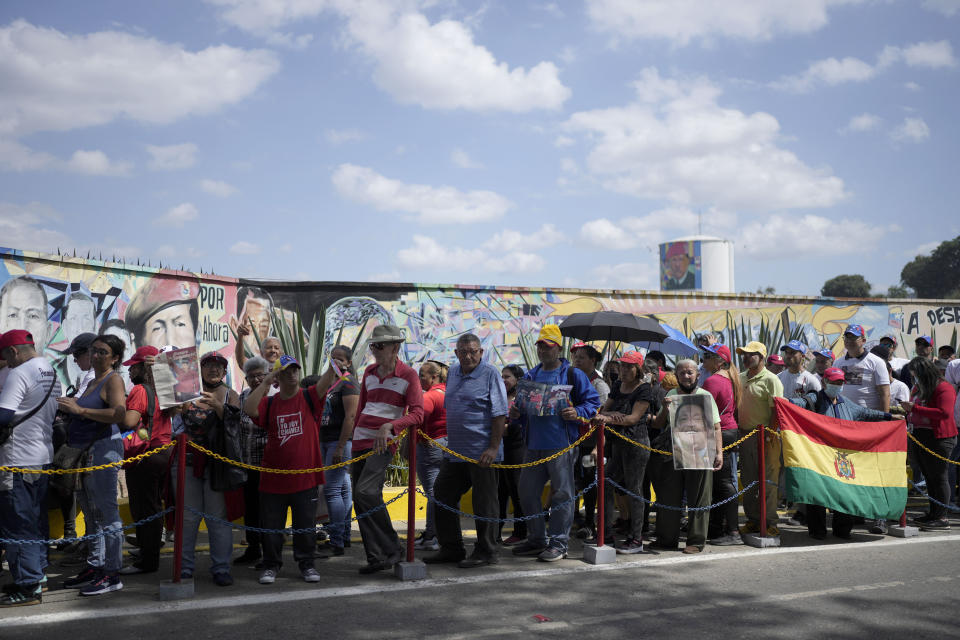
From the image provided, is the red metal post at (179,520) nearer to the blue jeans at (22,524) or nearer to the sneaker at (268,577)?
the sneaker at (268,577)

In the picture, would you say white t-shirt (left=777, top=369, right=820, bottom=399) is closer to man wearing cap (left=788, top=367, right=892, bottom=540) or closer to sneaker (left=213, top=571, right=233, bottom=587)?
man wearing cap (left=788, top=367, right=892, bottom=540)

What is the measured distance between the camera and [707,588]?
253 inches

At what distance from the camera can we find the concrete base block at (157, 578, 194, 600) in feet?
19.5

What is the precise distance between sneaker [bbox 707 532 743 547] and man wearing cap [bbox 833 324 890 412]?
2457 mm

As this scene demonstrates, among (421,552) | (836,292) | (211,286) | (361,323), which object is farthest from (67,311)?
(836,292)

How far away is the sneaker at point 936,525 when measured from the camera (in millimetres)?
9219

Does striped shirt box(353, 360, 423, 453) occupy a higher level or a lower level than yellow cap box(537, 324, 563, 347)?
lower

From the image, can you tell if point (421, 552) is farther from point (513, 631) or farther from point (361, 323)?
point (361, 323)

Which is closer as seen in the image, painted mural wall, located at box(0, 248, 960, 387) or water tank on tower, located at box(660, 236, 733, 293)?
painted mural wall, located at box(0, 248, 960, 387)

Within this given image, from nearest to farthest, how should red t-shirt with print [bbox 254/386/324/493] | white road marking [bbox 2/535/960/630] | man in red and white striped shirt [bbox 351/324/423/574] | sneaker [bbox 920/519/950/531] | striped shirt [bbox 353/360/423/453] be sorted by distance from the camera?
white road marking [bbox 2/535/960/630], red t-shirt with print [bbox 254/386/324/493], man in red and white striped shirt [bbox 351/324/423/574], striped shirt [bbox 353/360/423/453], sneaker [bbox 920/519/950/531]

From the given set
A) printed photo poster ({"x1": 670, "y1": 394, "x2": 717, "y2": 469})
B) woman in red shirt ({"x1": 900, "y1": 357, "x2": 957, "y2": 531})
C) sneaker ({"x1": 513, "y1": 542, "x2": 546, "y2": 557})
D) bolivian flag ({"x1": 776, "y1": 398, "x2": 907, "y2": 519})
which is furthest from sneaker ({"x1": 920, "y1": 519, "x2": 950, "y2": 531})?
sneaker ({"x1": 513, "y1": 542, "x2": 546, "y2": 557})

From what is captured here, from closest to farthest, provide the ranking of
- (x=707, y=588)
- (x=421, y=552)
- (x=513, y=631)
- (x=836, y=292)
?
(x=513, y=631)
(x=707, y=588)
(x=421, y=552)
(x=836, y=292)

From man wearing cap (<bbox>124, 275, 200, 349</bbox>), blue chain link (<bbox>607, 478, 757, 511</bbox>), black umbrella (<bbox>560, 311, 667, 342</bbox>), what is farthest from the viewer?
man wearing cap (<bbox>124, 275, 200, 349</bbox>)

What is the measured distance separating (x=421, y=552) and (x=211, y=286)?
319 inches
